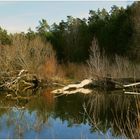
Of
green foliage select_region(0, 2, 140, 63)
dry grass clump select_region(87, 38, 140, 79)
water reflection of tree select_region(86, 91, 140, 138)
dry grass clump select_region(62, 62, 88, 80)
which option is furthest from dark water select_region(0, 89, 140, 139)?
green foliage select_region(0, 2, 140, 63)

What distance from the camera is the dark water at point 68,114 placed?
8280 mm

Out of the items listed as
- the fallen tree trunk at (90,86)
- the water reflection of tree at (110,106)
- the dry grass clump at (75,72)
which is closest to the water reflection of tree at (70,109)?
the water reflection of tree at (110,106)

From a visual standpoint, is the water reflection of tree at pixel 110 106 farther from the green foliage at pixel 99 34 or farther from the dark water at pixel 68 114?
the green foliage at pixel 99 34

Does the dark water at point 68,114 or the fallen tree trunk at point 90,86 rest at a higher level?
the fallen tree trunk at point 90,86

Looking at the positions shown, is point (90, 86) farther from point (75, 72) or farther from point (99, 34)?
point (99, 34)

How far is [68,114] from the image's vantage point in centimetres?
1205

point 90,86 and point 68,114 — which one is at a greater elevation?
point 90,86

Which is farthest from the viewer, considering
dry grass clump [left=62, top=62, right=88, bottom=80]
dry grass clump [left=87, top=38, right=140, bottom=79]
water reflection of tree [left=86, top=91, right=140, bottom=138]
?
dry grass clump [left=62, top=62, right=88, bottom=80]

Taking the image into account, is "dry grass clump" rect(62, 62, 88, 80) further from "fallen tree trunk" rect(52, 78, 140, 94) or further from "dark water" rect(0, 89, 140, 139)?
"dark water" rect(0, 89, 140, 139)

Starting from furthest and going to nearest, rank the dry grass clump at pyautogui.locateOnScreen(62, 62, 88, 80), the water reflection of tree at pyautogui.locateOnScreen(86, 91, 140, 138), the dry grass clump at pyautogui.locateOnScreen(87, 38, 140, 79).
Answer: the dry grass clump at pyautogui.locateOnScreen(62, 62, 88, 80) < the dry grass clump at pyautogui.locateOnScreen(87, 38, 140, 79) < the water reflection of tree at pyautogui.locateOnScreen(86, 91, 140, 138)

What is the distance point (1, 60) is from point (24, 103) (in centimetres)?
606

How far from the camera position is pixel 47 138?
27.3ft

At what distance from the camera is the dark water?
27.2 ft

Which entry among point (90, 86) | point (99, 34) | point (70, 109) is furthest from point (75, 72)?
point (70, 109)
